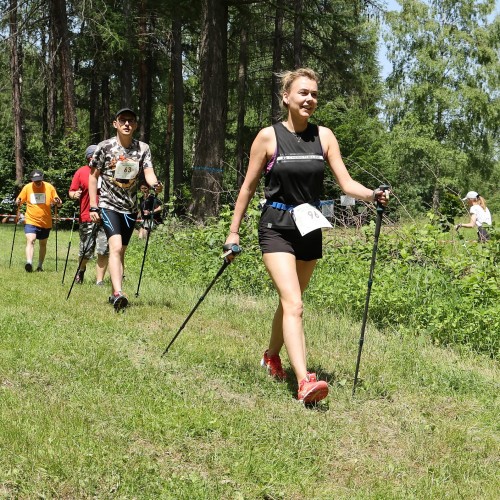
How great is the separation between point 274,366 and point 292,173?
1.46 m

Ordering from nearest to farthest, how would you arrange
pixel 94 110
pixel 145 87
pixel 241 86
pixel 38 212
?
pixel 38 212 → pixel 241 86 → pixel 145 87 → pixel 94 110

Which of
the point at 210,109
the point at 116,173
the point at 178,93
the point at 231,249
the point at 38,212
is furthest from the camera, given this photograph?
the point at 178,93

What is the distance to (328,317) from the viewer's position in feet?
26.0

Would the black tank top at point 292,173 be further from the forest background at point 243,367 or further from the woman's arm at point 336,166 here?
the forest background at point 243,367

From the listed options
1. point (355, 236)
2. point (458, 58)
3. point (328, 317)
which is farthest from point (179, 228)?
point (458, 58)

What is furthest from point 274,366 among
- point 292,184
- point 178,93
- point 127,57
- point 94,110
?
point 94,110

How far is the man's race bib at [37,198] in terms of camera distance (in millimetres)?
12578

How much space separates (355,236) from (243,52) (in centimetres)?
1973

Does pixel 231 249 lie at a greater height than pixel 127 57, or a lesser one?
lesser

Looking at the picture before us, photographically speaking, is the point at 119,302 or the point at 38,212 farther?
the point at 38,212

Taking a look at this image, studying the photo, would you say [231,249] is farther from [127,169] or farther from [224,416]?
[127,169]

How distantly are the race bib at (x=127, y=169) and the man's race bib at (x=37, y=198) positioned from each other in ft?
17.2

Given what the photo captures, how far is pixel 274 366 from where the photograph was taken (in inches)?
215

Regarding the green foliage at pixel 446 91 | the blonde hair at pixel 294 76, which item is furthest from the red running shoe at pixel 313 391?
the green foliage at pixel 446 91
